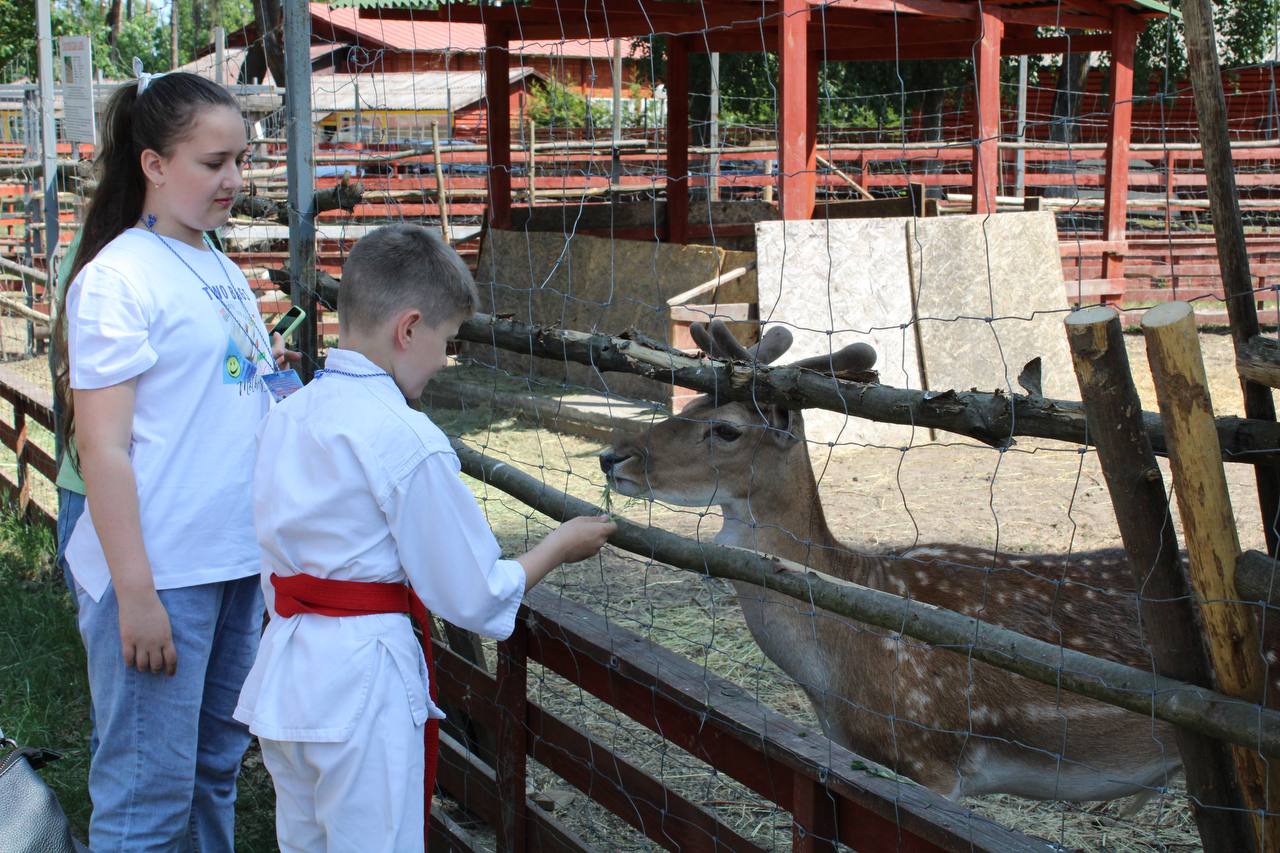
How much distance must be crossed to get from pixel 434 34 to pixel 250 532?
38.8m

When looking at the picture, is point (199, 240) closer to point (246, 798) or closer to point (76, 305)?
point (76, 305)

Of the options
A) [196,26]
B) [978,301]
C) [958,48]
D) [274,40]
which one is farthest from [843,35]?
[196,26]

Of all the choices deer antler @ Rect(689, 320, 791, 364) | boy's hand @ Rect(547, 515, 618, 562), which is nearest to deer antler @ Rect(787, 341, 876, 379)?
deer antler @ Rect(689, 320, 791, 364)

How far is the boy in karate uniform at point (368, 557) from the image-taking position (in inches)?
80.8

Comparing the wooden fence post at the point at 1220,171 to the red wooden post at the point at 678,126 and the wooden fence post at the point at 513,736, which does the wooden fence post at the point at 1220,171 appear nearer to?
the wooden fence post at the point at 513,736

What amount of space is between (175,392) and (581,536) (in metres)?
0.92

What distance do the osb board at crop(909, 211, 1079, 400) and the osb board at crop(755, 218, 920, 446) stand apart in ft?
0.51

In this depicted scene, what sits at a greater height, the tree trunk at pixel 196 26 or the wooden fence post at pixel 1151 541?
the tree trunk at pixel 196 26

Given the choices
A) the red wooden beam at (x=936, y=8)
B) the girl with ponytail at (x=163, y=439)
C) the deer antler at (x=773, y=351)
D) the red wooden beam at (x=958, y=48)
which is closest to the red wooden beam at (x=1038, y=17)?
the red wooden beam at (x=958, y=48)

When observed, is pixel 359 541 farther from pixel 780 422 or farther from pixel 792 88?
pixel 792 88

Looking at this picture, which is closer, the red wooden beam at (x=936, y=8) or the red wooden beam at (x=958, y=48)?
the red wooden beam at (x=936, y=8)

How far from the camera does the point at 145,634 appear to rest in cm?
248

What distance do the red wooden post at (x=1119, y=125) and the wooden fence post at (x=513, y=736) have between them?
9.92 metres

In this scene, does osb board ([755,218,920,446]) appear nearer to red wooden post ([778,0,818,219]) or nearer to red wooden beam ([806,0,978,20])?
red wooden post ([778,0,818,219])
